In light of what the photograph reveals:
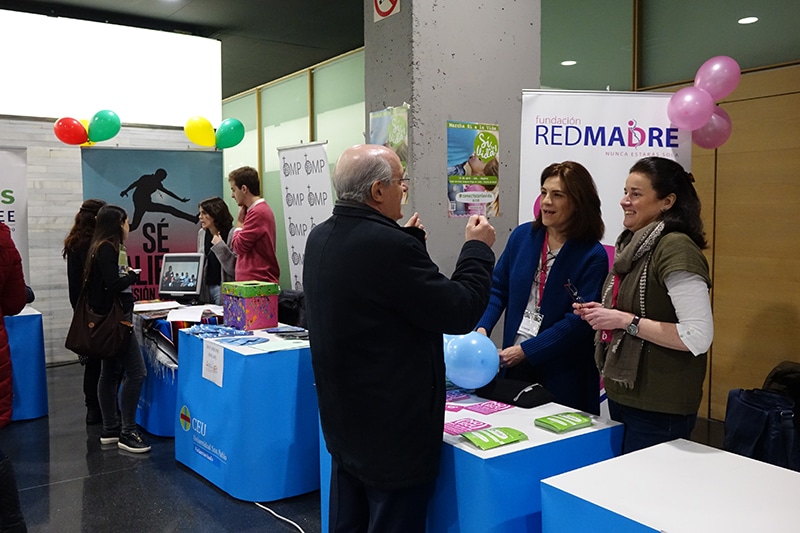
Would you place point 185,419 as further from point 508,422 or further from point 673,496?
point 673,496

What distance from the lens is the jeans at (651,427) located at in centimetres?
192

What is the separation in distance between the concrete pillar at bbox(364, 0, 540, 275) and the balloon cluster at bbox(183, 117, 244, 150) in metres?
3.24

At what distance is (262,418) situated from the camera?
315 cm

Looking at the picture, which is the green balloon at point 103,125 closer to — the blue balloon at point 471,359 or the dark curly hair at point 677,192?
the blue balloon at point 471,359

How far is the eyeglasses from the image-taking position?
228 centimetres

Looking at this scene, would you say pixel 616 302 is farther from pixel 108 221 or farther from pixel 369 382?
pixel 108 221

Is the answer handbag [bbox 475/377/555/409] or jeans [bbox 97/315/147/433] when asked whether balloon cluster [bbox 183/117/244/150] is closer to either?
jeans [bbox 97/315/147/433]

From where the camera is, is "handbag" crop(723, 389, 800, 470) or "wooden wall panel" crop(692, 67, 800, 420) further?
"wooden wall panel" crop(692, 67, 800, 420)

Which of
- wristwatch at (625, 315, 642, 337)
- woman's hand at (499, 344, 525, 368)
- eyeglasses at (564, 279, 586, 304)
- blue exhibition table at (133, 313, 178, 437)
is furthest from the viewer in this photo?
blue exhibition table at (133, 313, 178, 437)

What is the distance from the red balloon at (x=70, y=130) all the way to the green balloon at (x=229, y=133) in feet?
3.54

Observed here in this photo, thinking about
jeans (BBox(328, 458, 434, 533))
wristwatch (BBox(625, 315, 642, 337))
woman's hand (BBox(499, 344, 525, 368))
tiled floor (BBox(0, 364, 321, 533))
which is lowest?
tiled floor (BBox(0, 364, 321, 533))

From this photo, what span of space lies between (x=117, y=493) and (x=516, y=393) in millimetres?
2272

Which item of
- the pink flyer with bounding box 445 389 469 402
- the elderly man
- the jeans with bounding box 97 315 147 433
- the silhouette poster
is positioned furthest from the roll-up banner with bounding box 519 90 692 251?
the silhouette poster

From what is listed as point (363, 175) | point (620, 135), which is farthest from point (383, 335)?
point (620, 135)
